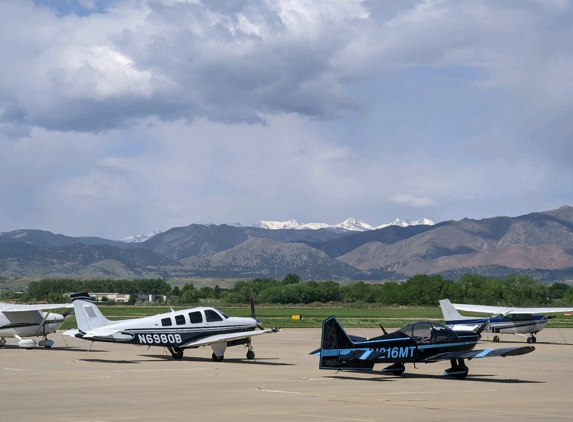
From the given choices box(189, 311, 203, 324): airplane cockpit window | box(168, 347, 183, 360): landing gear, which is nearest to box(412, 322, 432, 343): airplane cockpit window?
box(189, 311, 203, 324): airplane cockpit window

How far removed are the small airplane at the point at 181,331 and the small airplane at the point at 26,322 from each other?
19.0 feet

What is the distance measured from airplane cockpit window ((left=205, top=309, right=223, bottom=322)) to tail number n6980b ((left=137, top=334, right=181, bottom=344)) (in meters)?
1.14

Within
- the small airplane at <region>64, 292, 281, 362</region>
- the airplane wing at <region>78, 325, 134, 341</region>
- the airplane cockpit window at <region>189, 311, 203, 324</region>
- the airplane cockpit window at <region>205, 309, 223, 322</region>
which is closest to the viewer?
the airplane wing at <region>78, 325, 134, 341</region>

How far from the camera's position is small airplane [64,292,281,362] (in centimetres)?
2703

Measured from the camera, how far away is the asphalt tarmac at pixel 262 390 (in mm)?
15625

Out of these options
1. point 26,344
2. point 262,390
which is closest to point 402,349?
point 262,390

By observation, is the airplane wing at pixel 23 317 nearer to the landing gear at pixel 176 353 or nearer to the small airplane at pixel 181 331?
the small airplane at pixel 181 331

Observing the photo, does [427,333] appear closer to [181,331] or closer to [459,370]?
[459,370]

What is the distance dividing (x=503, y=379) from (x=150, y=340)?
11139 mm

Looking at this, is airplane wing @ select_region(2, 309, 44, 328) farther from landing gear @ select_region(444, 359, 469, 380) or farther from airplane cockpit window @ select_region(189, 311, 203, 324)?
landing gear @ select_region(444, 359, 469, 380)

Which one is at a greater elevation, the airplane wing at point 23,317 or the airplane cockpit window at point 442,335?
the airplane wing at point 23,317

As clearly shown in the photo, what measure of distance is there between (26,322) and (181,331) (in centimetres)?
936

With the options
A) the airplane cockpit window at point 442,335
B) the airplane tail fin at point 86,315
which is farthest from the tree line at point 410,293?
the airplane cockpit window at point 442,335

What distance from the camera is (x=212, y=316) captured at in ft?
92.5
